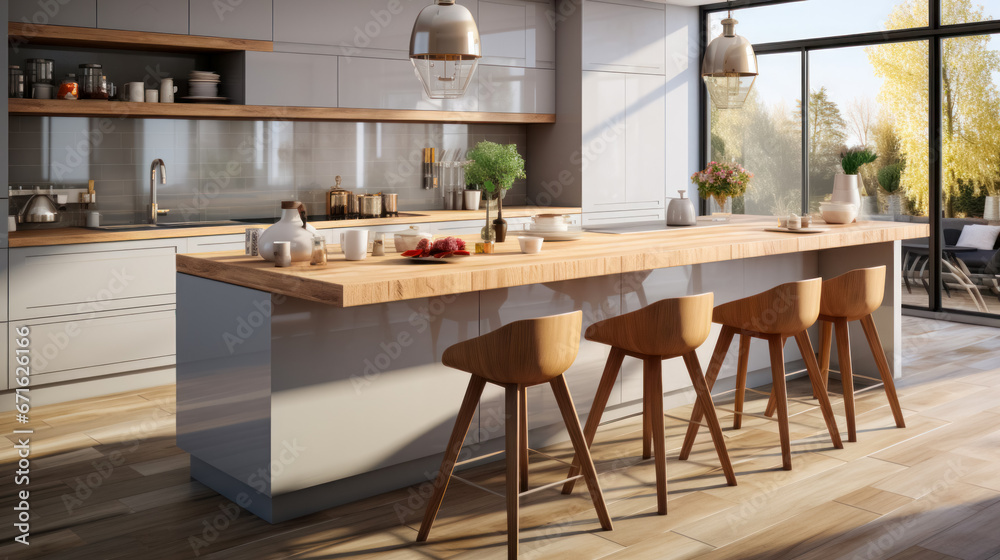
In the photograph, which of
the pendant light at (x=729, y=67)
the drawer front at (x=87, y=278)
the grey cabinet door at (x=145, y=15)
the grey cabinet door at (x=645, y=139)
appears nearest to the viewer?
the pendant light at (x=729, y=67)

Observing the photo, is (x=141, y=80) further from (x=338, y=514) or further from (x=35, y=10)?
(x=338, y=514)

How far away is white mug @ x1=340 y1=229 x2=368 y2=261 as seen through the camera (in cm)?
337

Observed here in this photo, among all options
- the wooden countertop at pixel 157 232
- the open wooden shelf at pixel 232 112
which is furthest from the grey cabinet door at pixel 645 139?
the wooden countertop at pixel 157 232

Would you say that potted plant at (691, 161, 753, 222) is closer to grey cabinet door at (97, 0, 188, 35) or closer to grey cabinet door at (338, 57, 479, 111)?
grey cabinet door at (338, 57, 479, 111)

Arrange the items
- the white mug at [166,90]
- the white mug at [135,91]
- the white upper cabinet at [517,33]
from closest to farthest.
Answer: the white mug at [135,91]
the white mug at [166,90]
the white upper cabinet at [517,33]

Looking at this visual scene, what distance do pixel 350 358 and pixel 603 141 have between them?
4633mm

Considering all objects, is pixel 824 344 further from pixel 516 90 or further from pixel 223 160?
pixel 223 160

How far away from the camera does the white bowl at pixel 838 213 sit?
500cm

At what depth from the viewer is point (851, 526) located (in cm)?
314

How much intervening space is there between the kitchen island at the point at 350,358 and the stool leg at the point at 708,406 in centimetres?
47

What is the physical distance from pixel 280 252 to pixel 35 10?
2.89m

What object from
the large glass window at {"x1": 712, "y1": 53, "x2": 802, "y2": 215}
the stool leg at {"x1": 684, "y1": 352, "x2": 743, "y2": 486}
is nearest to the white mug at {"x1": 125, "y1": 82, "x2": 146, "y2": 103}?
the stool leg at {"x1": 684, "y1": 352, "x2": 743, "y2": 486}

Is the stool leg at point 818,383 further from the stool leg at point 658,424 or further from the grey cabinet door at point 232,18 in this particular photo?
the grey cabinet door at point 232,18

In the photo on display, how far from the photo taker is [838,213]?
4.99 metres
